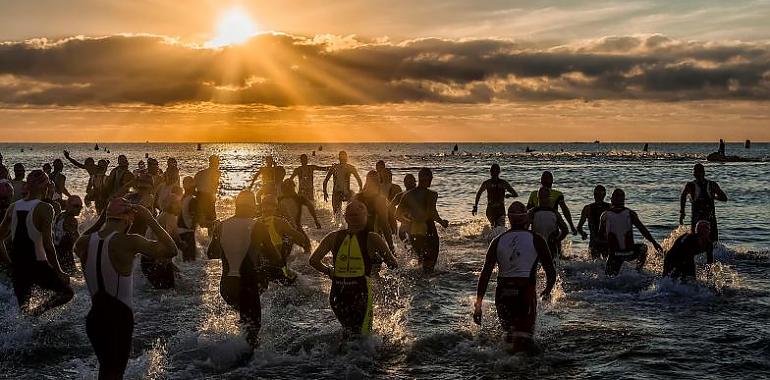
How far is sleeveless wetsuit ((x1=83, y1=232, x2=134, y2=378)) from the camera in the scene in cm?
591

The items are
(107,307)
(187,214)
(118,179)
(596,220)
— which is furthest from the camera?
(118,179)

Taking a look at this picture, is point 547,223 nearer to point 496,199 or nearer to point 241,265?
point 496,199

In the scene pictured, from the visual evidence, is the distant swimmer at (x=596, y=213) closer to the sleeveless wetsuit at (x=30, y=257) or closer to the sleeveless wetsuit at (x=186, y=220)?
the sleeveless wetsuit at (x=186, y=220)

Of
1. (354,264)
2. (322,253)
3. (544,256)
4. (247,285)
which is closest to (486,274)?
(544,256)

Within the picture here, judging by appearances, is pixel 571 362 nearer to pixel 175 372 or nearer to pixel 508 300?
pixel 508 300

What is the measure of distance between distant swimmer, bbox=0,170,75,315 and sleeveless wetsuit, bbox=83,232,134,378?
3.15m

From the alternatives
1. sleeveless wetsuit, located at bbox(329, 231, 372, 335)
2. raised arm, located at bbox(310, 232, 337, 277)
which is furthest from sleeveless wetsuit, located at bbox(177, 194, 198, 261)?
sleeveless wetsuit, located at bbox(329, 231, 372, 335)

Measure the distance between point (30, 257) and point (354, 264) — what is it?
4292 mm

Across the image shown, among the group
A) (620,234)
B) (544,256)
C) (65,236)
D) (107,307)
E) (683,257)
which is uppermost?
(544,256)

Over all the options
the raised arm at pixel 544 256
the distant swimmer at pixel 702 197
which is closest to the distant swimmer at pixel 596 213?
the distant swimmer at pixel 702 197

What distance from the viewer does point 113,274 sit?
19.5ft

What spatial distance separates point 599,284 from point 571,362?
4925mm

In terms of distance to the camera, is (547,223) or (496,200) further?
(496,200)

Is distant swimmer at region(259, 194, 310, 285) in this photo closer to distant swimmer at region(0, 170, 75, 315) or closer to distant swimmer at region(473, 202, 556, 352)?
distant swimmer at region(473, 202, 556, 352)
